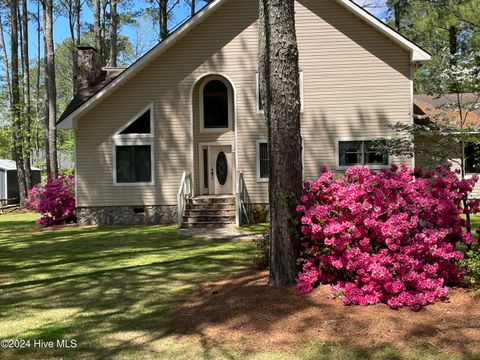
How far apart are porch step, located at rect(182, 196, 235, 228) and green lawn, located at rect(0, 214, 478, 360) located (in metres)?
1.71

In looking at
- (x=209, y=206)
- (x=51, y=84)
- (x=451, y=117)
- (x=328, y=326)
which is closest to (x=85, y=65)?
(x=51, y=84)

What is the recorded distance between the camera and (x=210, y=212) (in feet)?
49.0

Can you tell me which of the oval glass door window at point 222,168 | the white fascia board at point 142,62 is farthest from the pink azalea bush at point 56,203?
the oval glass door window at point 222,168

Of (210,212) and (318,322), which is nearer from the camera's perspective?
(318,322)

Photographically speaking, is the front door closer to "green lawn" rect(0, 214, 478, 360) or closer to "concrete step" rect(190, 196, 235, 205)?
"concrete step" rect(190, 196, 235, 205)

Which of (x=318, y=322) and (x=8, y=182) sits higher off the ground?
(x=8, y=182)

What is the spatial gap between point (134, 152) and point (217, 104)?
12.1 feet

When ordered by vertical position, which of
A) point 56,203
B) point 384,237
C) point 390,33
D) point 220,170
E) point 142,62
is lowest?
point 56,203

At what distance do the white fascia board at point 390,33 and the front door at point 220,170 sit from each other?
6.69m

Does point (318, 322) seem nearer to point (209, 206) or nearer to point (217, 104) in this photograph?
point (209, 206)

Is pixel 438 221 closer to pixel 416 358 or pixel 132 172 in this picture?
pixel 416 358

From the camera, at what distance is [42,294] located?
22.5ft

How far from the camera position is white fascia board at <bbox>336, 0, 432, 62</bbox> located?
14.3m

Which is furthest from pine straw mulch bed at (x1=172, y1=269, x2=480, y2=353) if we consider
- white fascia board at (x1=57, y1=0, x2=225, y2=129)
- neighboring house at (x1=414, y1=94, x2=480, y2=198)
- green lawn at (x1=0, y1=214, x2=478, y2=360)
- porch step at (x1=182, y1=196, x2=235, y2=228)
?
white fascia board at (x1=57, y1=0, x2=225, y2=129)
